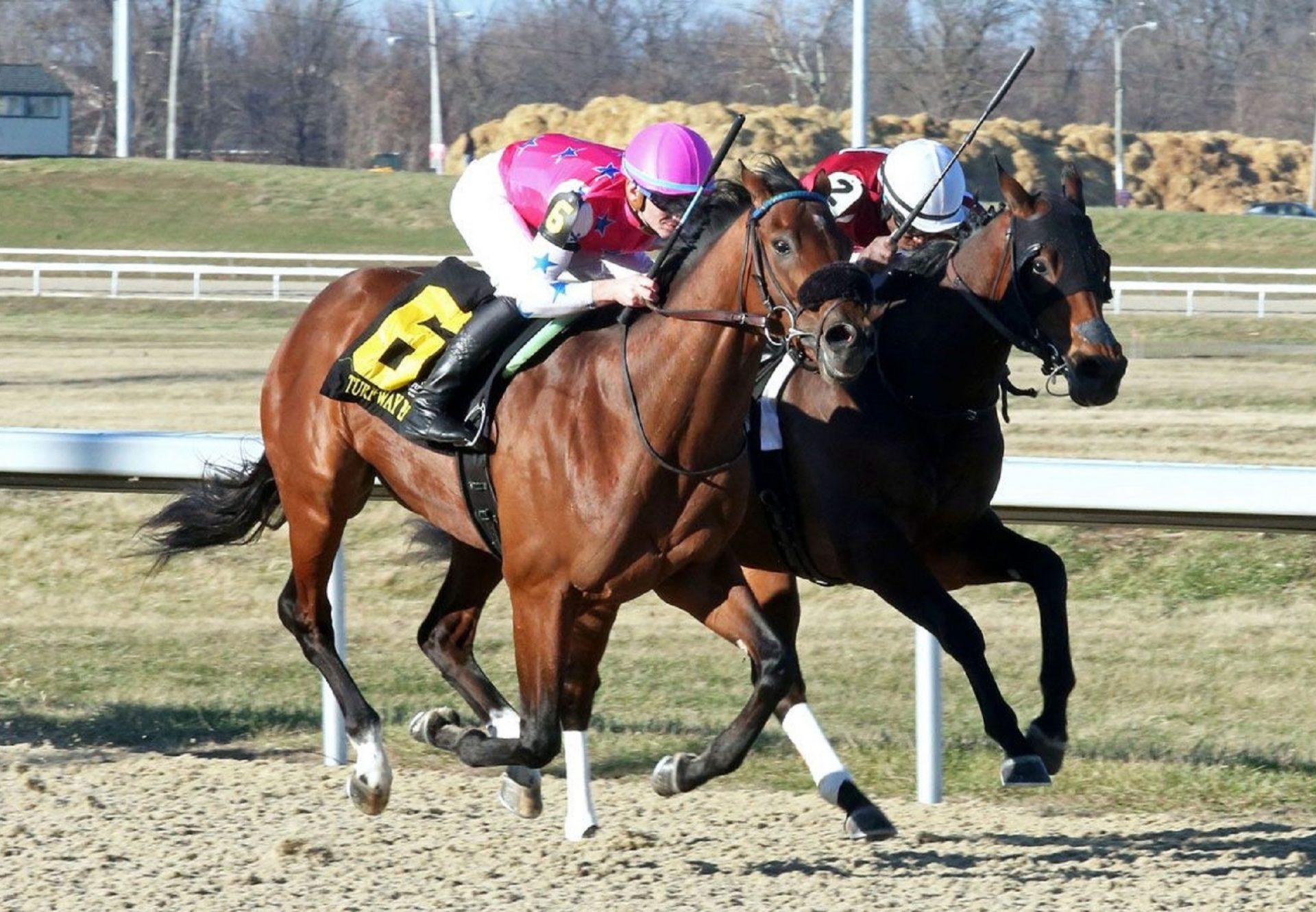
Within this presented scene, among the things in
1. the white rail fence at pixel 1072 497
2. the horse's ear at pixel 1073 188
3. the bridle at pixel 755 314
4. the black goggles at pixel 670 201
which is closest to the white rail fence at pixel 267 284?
the white rail fence at pixel 1072 497

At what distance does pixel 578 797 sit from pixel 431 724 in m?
0.64

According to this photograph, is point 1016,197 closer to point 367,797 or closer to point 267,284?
point 367,797

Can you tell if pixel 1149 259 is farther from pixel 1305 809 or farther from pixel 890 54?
pixel 1305 809

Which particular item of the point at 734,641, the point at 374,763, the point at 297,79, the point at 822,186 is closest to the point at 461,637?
the point at 374,763

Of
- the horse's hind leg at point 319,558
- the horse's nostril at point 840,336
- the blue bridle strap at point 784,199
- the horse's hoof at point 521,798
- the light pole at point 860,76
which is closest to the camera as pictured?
the horse's nostril at point 840,336

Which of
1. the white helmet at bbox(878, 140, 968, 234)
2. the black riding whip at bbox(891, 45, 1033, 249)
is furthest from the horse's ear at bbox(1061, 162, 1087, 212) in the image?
the white helmet at bbox(878, 140, 968, 234)

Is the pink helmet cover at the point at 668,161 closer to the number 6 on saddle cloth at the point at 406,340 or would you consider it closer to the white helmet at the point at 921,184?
the number 6 on saddle cloth at the point at 406,340

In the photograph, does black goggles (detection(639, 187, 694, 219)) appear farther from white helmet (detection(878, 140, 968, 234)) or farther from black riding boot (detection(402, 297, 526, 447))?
white helmet (detection(878, 140, 968, 234))

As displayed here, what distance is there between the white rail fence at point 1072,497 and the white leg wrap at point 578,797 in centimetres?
102

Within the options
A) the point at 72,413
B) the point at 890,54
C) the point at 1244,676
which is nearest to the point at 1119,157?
the point at 890,54

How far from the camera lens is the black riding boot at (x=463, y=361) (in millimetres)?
4586

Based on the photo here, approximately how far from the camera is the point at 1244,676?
6617mm

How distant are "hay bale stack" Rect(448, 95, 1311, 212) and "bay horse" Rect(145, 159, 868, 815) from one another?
26.7 meters

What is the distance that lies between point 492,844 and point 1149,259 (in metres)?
25.6
